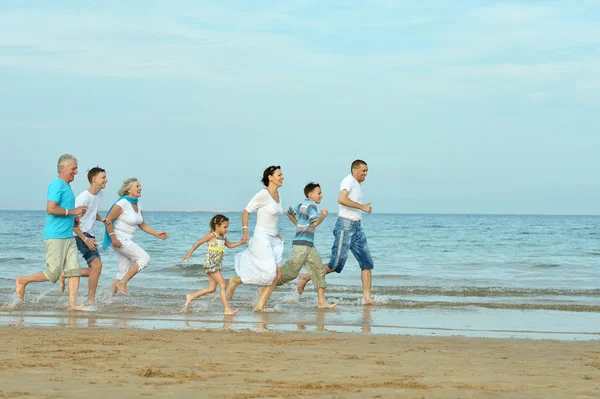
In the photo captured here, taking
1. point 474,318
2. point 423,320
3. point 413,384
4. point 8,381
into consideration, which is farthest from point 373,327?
point 8,381

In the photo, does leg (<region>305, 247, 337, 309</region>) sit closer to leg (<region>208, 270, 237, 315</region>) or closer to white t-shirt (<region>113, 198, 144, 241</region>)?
leg (<region>208, 270, 237, 315</region>)

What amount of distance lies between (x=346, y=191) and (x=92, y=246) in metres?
3.45

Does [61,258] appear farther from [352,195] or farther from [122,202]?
[352,195]

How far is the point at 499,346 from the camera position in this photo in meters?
7.26


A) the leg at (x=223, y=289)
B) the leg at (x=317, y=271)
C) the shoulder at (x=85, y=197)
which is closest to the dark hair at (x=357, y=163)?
the leg at (x=317, y=271)

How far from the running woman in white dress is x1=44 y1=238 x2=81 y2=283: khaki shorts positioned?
6.59 ft

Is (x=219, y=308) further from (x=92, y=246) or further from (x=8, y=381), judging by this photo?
(x=8, y=381)

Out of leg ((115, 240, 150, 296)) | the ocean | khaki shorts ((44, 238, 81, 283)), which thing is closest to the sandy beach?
the ocean

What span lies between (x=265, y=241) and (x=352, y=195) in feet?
5.42

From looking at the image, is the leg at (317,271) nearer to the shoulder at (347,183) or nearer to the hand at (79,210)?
the shoulder at (347,183)

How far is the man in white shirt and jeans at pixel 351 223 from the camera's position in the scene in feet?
36.1

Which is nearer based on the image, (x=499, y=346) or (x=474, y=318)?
(x=499, y=346)

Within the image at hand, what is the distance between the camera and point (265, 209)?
9.81m

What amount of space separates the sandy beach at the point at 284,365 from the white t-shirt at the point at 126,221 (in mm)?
3127
